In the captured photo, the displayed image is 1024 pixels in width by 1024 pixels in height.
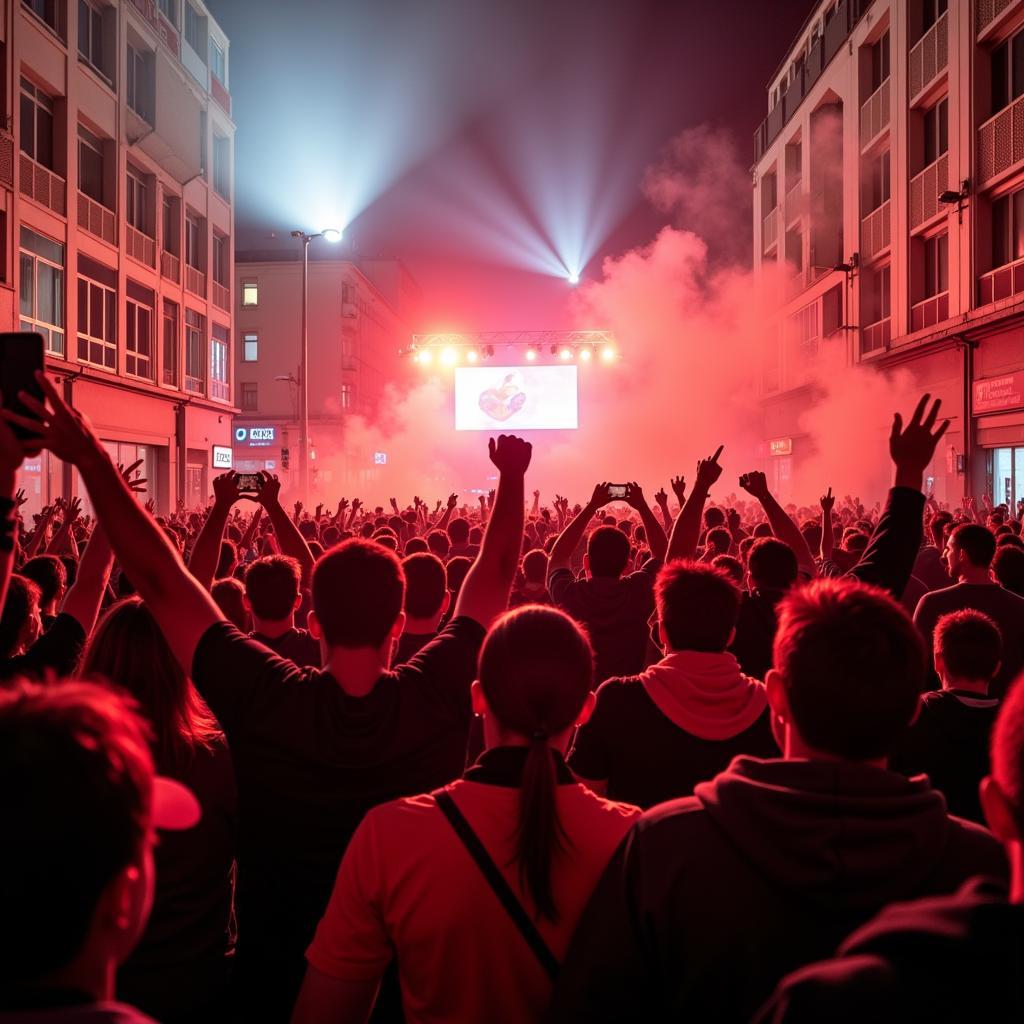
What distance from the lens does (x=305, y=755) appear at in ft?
7.93

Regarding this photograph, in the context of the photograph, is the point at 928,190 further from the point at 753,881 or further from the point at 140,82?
the point at 753,881

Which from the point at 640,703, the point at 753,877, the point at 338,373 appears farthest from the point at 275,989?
the point at 338,373

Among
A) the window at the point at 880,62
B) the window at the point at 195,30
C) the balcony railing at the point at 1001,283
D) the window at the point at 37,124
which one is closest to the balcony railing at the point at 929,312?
the balcony railing at the point at 1001,283

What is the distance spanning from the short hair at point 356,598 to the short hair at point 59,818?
1317 millimetres

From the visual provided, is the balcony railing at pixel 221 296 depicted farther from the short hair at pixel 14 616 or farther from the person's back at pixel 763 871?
the person's back at pixel 763 871

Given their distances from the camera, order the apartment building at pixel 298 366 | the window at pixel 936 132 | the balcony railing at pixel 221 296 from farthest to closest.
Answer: the apartment building at pixel 298 366, the balcony railing at pixel 221 296, the window at pixel 936 132

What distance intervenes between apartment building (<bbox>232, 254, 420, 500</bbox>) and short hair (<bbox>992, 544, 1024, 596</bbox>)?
141 feet

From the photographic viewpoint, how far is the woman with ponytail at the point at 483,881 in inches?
74.7

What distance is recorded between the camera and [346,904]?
1.97 meters

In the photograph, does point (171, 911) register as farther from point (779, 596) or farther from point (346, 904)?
point (779, 596)

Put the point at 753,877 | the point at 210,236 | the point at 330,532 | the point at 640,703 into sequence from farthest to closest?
the point at 210,236 → the point at 330,532 → the point at 640,703 → the point at 753,877

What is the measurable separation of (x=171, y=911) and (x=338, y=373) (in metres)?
52.1

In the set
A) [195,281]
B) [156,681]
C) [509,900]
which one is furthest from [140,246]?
[509,900]

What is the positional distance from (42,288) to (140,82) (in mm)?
10249
